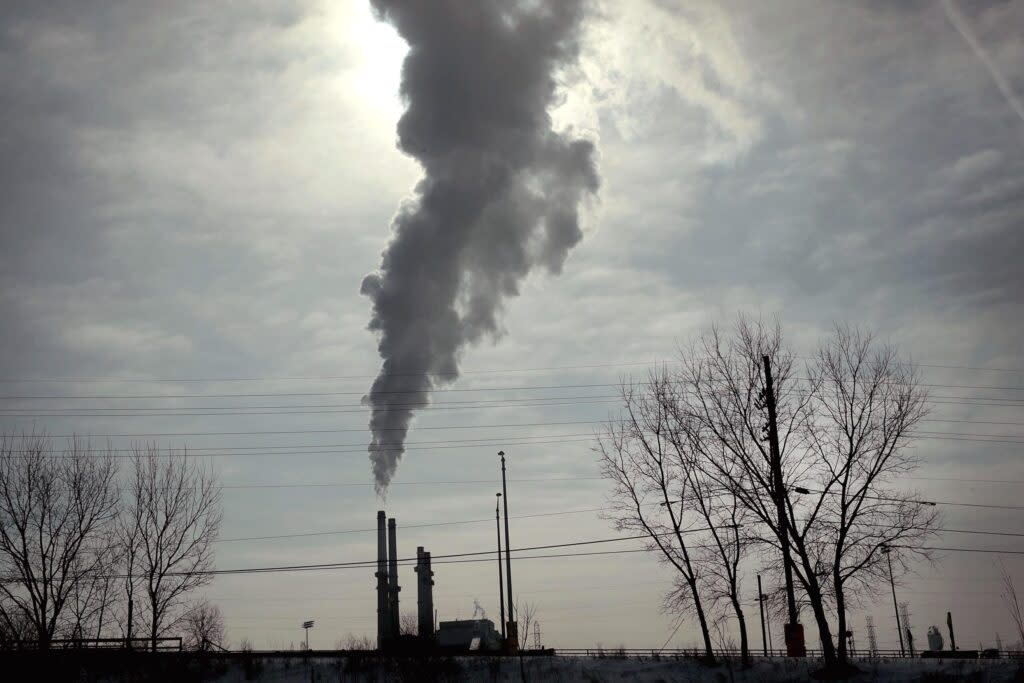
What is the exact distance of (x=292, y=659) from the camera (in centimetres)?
3616

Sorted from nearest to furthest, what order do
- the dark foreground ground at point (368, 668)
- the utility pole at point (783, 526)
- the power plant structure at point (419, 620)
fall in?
the utility pole at point (783, 526), the dark foreground ground at point (368, 668), the power plant structure at point (419, 620)

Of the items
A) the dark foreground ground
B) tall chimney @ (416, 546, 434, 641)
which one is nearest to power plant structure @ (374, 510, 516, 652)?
tall chimney @ (416, 546, 434, 641)

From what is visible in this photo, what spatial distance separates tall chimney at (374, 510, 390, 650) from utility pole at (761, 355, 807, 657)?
1944cm

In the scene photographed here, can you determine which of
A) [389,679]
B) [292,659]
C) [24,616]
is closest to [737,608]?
[389,679]

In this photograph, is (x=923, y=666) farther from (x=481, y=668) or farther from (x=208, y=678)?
(x=208, y=678)

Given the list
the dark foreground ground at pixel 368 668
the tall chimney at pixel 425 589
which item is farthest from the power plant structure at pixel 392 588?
the dark foreground ground at pixel 368 668

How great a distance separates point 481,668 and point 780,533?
1237 cm

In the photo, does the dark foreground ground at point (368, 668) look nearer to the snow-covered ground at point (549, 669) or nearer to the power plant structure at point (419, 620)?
the snow-covered ground at point (549, 669)

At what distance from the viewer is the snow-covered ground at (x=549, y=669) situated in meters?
32.3

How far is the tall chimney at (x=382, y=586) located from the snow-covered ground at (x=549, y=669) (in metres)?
9.04

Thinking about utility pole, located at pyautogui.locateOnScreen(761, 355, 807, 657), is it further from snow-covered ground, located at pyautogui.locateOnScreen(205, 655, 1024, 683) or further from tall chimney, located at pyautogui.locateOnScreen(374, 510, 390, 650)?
tall chimney, located at pyautogui.locateOnScreen(374, 510, 390, 650)

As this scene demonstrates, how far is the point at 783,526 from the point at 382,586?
2554cm

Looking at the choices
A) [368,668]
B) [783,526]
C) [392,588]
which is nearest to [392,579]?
[392,588]

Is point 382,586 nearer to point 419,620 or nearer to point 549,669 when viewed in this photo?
point 419,620
